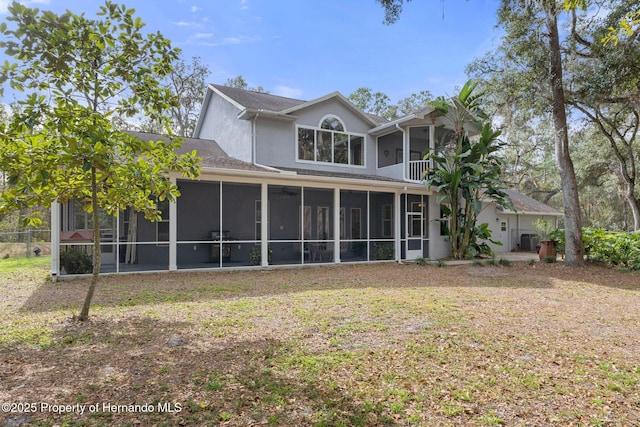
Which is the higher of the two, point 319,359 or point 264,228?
point 264,228

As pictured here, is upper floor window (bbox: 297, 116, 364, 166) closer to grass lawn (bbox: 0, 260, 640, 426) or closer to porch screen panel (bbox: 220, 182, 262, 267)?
porch screen panel (bbox: 220, 182, 262, 267)

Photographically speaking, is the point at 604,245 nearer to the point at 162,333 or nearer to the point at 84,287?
the point at 162,333

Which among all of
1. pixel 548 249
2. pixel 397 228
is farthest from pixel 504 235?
pixel 397 228

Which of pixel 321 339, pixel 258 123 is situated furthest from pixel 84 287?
pixel 258 123

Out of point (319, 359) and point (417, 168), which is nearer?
point (319, 359)

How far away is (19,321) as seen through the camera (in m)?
5.55

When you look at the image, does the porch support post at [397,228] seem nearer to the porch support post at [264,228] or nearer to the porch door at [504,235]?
the porch support post at [264,228]

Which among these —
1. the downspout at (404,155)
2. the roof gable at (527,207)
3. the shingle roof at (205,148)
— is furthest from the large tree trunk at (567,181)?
the shingle roof at (205,148)

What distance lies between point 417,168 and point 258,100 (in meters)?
7.16

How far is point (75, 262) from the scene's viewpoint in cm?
994

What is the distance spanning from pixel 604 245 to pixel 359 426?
1385 centimetres

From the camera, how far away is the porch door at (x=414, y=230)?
1489 centimetres

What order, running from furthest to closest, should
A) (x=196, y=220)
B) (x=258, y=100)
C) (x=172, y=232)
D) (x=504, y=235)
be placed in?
(x=504, y=235) → (x=258, y=100) → (x=196, y=220) → (x=172, y=232)

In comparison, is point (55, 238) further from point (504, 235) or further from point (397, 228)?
point (504, 235)
